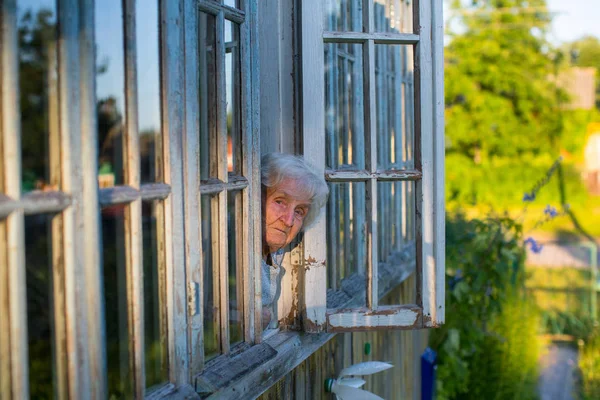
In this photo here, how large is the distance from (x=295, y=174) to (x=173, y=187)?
28.2 inches

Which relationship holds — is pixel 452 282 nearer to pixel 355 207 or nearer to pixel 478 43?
pixel 355 207

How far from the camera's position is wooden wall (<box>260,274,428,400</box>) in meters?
2.61

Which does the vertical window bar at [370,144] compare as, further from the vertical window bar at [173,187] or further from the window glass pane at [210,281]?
the vertical window bar at [173,187]

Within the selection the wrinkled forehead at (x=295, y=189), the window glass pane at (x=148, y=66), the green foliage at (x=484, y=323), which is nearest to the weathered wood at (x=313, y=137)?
the wrinkled forehead at (x=295, y=189)

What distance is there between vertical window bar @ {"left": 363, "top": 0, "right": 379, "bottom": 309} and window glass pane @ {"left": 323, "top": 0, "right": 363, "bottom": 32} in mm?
260

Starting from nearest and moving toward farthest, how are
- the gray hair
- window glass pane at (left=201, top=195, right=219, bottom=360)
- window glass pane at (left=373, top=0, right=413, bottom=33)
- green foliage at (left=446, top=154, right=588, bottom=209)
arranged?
window glass pane at (left=201, top=195, right=219, bottom=360)
the gray hair
window glass pane at (left=373, top=0, right=413, bottom=33)
green foliage at (left=446, top=154, right=588, bottom=209)

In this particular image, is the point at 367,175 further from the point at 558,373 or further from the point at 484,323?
the point at 558,373

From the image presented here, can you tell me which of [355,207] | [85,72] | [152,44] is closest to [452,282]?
[355,207]

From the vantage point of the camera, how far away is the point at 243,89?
2.21 m

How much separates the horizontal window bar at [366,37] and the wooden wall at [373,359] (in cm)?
108

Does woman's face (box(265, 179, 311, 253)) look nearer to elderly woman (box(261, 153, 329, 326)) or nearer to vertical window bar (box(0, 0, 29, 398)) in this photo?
elderly woman (box(261, 153, 329, 326))

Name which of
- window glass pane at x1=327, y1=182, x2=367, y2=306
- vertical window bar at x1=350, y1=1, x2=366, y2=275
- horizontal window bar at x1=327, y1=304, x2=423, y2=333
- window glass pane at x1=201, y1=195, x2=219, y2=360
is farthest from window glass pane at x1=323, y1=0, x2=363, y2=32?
horizontal window bar at x1=327, y1=304, x2=423, y2=333

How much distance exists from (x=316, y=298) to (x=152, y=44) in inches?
65.3

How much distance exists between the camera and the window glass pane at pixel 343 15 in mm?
3027
